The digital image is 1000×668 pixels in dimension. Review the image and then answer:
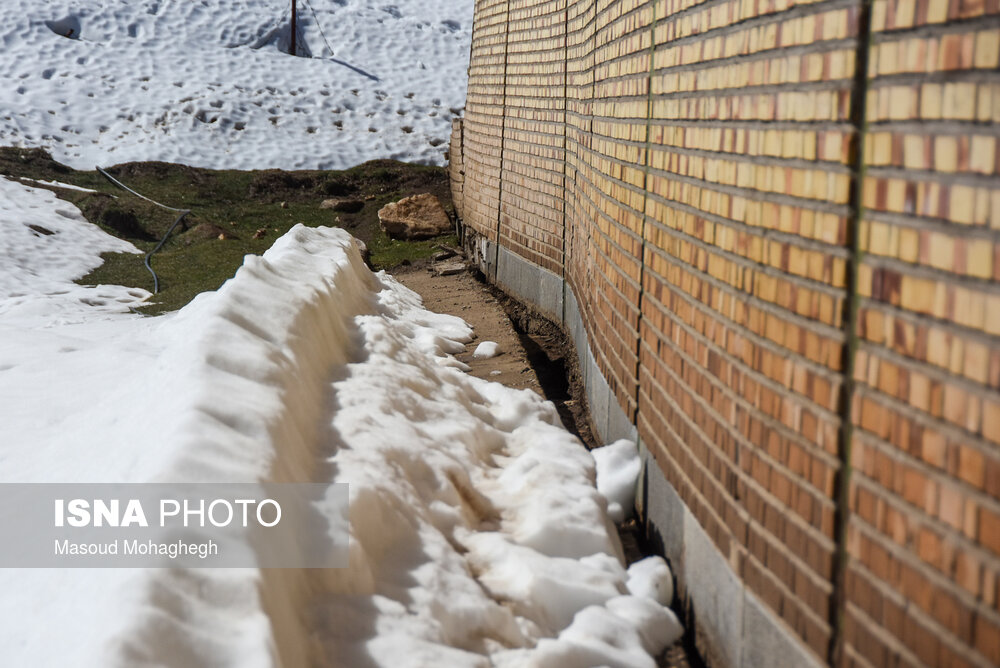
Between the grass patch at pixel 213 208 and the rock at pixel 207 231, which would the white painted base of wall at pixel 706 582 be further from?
the rock at pixel 207 231

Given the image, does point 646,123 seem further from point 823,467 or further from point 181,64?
point 181,64

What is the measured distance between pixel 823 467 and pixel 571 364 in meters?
4.01

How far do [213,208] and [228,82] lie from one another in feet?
22.1

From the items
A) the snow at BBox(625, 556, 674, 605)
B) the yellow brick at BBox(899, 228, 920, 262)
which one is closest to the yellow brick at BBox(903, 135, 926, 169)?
the yellow brick at BBox(899, 228, 920, 262)

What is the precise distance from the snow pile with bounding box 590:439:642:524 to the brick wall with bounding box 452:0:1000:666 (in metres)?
0.21

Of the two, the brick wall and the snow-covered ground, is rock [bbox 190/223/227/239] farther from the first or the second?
the brick wall

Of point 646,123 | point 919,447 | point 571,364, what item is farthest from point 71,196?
point 919,447

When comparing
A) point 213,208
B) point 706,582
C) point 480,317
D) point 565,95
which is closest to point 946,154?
point 706,582

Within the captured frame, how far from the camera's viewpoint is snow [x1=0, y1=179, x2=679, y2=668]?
1.84 m

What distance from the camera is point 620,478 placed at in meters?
3.49

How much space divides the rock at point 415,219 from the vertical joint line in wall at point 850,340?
10740 millimetres

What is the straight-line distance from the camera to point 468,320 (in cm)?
707

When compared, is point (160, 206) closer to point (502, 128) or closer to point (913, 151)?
point (502, 128)

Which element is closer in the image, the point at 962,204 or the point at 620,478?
the point at 962,204
